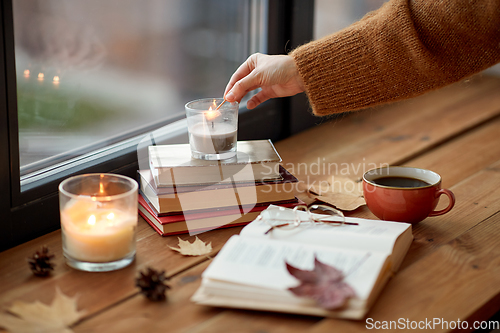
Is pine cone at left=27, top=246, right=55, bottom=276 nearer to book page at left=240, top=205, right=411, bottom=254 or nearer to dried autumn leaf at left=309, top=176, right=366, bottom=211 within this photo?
book page at left=240, top=205, right=411, bottom=254

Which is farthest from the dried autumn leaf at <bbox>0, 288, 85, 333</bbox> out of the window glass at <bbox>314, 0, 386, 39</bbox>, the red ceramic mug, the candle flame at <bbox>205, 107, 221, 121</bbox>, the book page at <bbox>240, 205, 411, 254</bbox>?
the window glass at <bbox>314, 0, 386, 39</bbox>

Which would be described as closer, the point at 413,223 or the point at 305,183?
the point at 413,223

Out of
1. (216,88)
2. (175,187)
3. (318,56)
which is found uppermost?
(318,56)

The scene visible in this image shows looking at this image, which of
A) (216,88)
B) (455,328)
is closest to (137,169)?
(216,88)

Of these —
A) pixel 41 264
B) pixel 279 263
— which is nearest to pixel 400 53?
pixel 279 263

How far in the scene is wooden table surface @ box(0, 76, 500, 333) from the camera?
674mm

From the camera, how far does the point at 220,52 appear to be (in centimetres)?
133

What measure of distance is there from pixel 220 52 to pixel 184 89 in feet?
0.48

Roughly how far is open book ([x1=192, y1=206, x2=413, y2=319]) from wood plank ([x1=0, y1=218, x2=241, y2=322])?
0.12 metres

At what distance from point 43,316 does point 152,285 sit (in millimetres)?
150

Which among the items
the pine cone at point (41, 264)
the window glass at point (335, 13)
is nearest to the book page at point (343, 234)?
the pine cone at point (41, 264)

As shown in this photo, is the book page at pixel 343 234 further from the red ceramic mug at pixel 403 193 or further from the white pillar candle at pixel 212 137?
the white pillar candle at pixel 212 137

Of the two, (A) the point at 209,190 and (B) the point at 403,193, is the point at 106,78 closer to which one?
(A) the point at 209,190

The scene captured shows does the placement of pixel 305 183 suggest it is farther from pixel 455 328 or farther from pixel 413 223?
pixel 455 328
